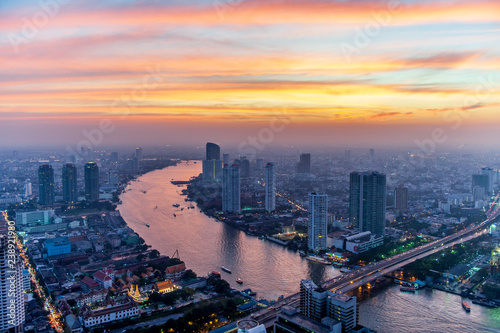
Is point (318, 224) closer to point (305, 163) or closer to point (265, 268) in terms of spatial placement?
point (265, 268)

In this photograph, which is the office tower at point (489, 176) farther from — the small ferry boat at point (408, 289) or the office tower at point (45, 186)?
the office tower at point (45, 186)

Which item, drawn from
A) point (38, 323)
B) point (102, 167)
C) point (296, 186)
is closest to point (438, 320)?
point (38, 323)

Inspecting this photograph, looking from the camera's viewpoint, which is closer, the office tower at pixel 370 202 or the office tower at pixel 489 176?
the office tower at pixel 370 202

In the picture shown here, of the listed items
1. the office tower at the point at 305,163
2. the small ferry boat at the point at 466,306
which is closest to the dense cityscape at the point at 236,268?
the small ferry boat at the point at 466,306

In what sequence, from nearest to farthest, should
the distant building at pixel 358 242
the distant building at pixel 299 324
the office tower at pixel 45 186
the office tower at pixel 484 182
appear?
the distant building at pixel 299 324 < the distant building at pixel 358 242 < the office tower at pixel 45 186 < the office tower at pixel 484 182

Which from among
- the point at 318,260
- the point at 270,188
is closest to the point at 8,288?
the point at 318,260

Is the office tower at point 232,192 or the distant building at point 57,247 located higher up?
the office tower at point 232,192

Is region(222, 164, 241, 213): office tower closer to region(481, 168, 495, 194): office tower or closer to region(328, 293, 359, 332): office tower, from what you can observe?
region(328, 293, 359, 332): office tower
